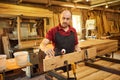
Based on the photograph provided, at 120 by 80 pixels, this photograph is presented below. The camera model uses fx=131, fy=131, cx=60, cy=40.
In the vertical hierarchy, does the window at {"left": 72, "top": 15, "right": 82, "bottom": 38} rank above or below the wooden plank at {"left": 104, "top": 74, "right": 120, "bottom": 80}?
above

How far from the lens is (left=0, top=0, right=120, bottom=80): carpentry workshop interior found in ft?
4.55

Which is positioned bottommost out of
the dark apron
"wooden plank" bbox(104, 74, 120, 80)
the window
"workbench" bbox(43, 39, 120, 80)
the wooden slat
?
"wooden plank" bbox(104, 74, 120, 80)

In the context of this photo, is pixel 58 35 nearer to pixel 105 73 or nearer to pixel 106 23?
pixel 105 73

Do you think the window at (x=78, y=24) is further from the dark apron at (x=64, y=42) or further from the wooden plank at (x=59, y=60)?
the wooden plank at (x=59, y=60)

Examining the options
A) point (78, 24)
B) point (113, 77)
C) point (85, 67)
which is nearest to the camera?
point (113, 77)

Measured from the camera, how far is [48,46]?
3084 millimetres

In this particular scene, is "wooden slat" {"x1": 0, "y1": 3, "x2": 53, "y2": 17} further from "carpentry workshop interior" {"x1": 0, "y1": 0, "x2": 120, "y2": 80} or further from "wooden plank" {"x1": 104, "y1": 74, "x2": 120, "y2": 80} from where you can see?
"wooden plank" {"x1": 104, "y1": 74, "x2": 120, "y2": 80}

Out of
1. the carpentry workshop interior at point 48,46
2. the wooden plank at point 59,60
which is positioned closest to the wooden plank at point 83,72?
the carpentry workshop interior at point 48,46

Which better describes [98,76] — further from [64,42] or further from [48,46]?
[48,46]

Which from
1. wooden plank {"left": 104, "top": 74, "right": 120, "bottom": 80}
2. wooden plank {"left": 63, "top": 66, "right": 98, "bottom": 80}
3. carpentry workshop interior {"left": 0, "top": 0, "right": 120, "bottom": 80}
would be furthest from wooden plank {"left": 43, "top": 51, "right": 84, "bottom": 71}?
wooden plank {"left": 104, "top": 74, "right": 120, "bottom": 80}

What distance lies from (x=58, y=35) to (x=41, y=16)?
2.01 m

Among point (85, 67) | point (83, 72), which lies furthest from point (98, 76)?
point (85, 67)

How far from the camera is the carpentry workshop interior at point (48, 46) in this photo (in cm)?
139

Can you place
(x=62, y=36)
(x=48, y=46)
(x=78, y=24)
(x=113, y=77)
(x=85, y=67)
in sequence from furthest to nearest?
(x=78, y=24)
(x=48, y=46)
(x=62, y=36)
(x=85, y=67)
(x=113, y=77)
